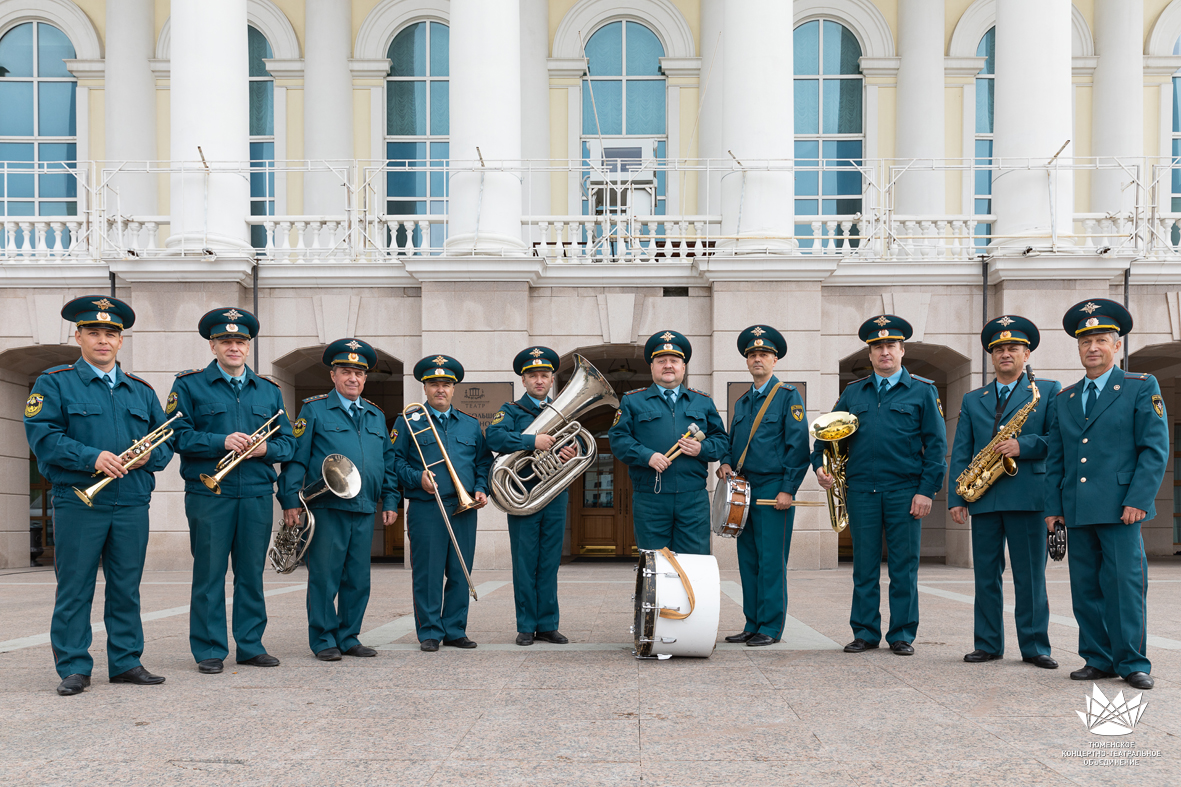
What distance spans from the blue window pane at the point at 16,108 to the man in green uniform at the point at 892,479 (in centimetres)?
1916

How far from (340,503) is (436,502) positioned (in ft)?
2.73

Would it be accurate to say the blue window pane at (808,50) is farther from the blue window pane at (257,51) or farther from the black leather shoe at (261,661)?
the black leather shoe at (261,661)

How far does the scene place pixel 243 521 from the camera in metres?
6.85

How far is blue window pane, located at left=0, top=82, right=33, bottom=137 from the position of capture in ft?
66.6

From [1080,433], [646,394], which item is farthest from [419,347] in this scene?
[1080,433]

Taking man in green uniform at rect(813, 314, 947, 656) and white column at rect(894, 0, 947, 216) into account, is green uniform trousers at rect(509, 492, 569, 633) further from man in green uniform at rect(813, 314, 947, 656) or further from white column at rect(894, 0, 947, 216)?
white column at rect(894, 0, 947, 216)

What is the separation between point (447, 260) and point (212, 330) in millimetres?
8731

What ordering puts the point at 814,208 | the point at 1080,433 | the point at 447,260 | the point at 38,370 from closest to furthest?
the point at 1080,433
the point at 447,260
the point at 38,370
the point at 814,208

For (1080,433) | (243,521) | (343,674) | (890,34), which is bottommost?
(343,674)

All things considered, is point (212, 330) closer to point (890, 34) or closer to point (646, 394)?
point (646, 394)

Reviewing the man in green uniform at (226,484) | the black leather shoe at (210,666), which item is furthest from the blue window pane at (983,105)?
the black leather shoe at (210,666)

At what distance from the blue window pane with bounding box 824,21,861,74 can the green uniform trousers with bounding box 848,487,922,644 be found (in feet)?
49.6

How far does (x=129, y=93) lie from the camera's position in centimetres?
1969

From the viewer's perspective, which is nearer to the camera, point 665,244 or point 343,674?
point 343,674
